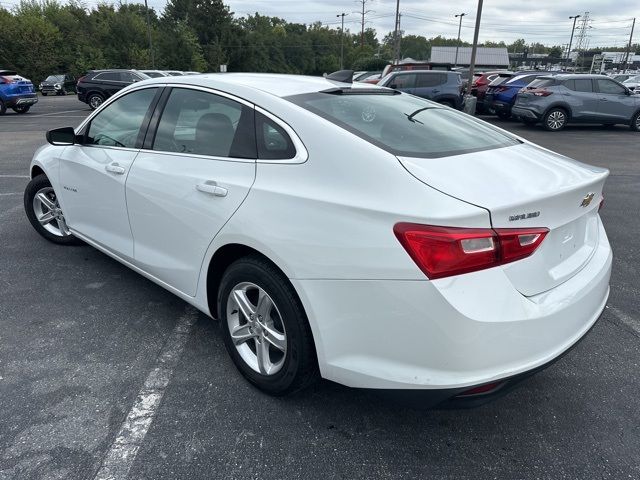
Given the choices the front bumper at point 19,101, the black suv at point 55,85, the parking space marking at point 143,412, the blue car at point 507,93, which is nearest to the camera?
the parking space marking at point 143,412

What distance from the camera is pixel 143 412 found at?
7.88 feet

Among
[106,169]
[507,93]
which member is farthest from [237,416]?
[507,93]

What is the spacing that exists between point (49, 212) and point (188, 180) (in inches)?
102

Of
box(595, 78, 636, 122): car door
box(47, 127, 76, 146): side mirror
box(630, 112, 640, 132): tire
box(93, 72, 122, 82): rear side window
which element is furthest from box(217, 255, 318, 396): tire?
box(93, 72, 122, 82): rear side window

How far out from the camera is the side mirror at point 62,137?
3688 millimetres

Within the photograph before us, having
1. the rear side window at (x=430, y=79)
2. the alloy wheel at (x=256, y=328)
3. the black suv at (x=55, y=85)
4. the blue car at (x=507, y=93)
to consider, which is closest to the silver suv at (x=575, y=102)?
the blue car at (x=507, y=93)

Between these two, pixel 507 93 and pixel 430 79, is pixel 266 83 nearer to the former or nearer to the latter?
pixel 430 79

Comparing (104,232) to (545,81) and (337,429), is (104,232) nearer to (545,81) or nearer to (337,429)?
(337,429)

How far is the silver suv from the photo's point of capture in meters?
14.3

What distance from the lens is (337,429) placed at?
2.33 m

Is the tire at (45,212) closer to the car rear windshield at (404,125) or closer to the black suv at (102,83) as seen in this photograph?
the car rear windshield at (404,125)

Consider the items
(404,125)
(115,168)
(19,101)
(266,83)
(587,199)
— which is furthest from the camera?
(19,101)

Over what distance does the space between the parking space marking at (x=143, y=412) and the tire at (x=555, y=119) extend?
14.4m

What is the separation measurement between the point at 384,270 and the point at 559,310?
0.77m
